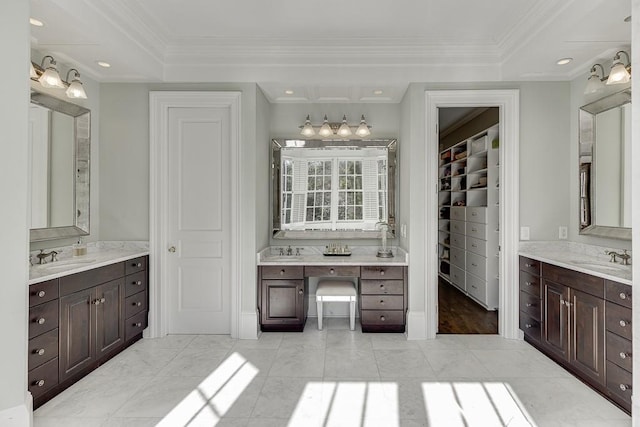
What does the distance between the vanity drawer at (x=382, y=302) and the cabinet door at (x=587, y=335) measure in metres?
1.41

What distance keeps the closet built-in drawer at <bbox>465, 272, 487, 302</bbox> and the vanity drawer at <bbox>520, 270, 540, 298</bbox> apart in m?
1.19

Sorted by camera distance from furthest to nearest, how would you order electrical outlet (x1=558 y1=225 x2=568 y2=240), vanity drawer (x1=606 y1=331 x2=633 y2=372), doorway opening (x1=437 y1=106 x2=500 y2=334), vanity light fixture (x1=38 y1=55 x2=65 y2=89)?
doorway opening (x1=437 y1=106 x2=500 y2=334), electrical outlet (x1=558 y1=225 x2=568 y2=240), vanity light fixture (x1=38 y1=55 x2=65 y2=89), vanity drawer (x1=606 y1=331 x2=633 y2=372)

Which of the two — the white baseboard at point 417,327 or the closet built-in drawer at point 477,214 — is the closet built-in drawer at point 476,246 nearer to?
the closet built-in drawer at point 477,214

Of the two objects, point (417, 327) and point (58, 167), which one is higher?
point (58, 167)

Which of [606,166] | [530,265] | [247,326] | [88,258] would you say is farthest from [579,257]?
[88,258]

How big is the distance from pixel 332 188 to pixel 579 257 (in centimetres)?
244

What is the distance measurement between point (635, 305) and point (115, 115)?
168 inches

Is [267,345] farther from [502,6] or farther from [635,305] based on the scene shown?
[502,6]

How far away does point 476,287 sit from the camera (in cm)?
489

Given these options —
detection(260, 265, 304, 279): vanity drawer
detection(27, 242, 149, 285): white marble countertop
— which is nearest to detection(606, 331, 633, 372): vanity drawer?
detection(260, 265, 304, 279): vanity drawer

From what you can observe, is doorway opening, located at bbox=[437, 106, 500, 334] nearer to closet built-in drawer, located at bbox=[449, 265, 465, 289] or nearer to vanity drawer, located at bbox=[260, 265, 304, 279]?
closet built-in drawer, located at bbox=[449, 265, 465, 289]

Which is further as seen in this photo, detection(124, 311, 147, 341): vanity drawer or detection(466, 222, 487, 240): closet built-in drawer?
detection(466, 222, 487, 240): closet built-in drawer

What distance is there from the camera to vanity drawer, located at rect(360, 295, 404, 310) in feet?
12.0

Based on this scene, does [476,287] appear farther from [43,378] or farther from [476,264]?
[43,378]
